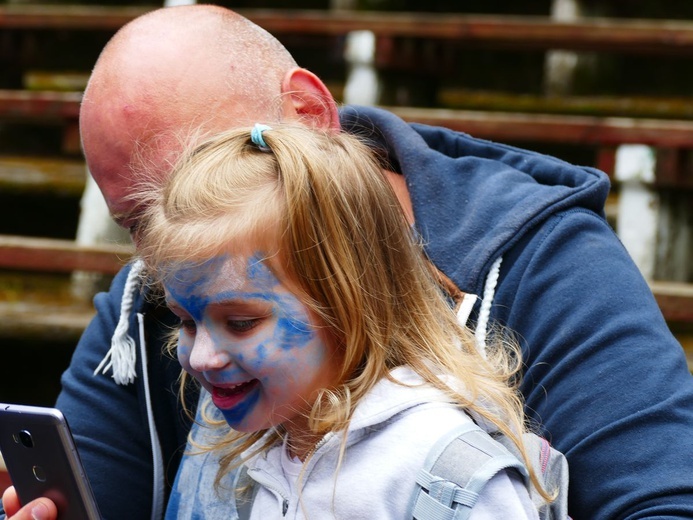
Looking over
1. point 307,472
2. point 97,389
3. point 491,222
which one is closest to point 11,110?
point 97,389

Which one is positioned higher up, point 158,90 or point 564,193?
point 158,90

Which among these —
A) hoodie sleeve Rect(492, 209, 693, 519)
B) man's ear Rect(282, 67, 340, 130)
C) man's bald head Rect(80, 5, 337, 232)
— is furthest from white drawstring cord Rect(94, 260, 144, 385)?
hoodie sleeve Rect(492, 209, 693, 519)

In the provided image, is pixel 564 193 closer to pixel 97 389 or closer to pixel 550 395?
pixel 550 395

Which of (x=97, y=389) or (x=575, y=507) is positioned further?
(x=97, y=389)

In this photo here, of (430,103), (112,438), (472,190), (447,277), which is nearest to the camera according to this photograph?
(447,277)

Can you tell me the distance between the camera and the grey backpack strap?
36.7 inches

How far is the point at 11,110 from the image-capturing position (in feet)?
10.3

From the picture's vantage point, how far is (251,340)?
103cm

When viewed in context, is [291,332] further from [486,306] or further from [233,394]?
[486,306]

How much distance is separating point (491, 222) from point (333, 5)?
9.07 ft

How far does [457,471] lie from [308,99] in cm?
70

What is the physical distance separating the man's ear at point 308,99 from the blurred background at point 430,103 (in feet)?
2.42

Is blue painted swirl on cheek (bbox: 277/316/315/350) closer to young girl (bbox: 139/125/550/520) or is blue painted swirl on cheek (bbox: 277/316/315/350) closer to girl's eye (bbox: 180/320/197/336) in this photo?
young girl (bbox: 139/125/550/520)

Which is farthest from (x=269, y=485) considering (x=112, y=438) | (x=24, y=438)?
(x=112, y=438)
